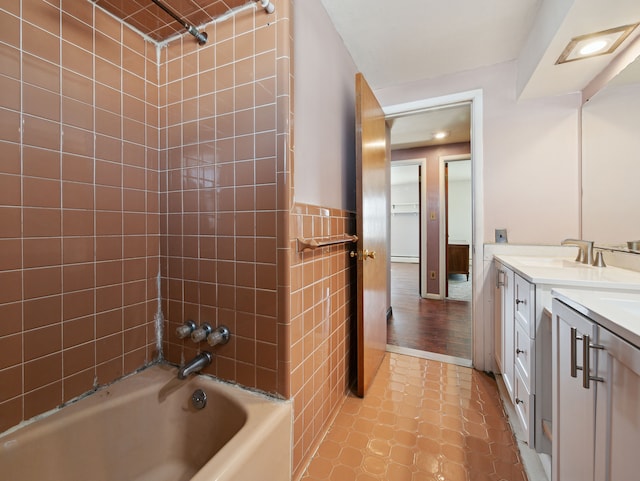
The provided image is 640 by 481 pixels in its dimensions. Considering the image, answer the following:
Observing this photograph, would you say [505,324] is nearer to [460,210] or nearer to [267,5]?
[267,5]

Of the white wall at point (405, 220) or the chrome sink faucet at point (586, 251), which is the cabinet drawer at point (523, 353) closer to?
the chrome sink faucet at point (586, 251)

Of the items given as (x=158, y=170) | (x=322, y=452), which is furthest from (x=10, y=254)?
(x=322, y=452)

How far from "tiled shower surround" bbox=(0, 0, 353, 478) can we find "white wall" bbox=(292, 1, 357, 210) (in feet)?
0.53

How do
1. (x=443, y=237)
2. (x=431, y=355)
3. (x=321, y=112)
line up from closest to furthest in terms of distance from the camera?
(x=321, y=112)
(x=431, y=355)
(x=443, y=237)

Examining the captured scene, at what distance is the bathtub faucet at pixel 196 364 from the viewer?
44.6 inches

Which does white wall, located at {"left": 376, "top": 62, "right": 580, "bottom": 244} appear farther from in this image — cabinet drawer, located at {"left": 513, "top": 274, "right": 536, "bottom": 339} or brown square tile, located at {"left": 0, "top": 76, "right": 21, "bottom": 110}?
brown square tile, located at {"left": 0, "top": 76, "right": 21, "bottom": 110}

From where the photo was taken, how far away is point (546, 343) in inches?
45.6

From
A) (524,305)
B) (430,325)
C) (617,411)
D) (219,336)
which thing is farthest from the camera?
(430,325)

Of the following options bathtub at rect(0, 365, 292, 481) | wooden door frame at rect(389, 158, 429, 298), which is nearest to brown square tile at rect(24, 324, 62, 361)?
bathtub at rect(0, 365, 292, 481)

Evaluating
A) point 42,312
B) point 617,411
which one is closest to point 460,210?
point 617,411

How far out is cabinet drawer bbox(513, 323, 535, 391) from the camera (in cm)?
119

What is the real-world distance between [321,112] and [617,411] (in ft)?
5.08

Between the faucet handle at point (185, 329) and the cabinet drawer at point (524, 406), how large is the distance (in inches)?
61.3

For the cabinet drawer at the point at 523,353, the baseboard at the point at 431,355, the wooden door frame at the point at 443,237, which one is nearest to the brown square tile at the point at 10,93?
the cabinet drawer at the point at 523,353
